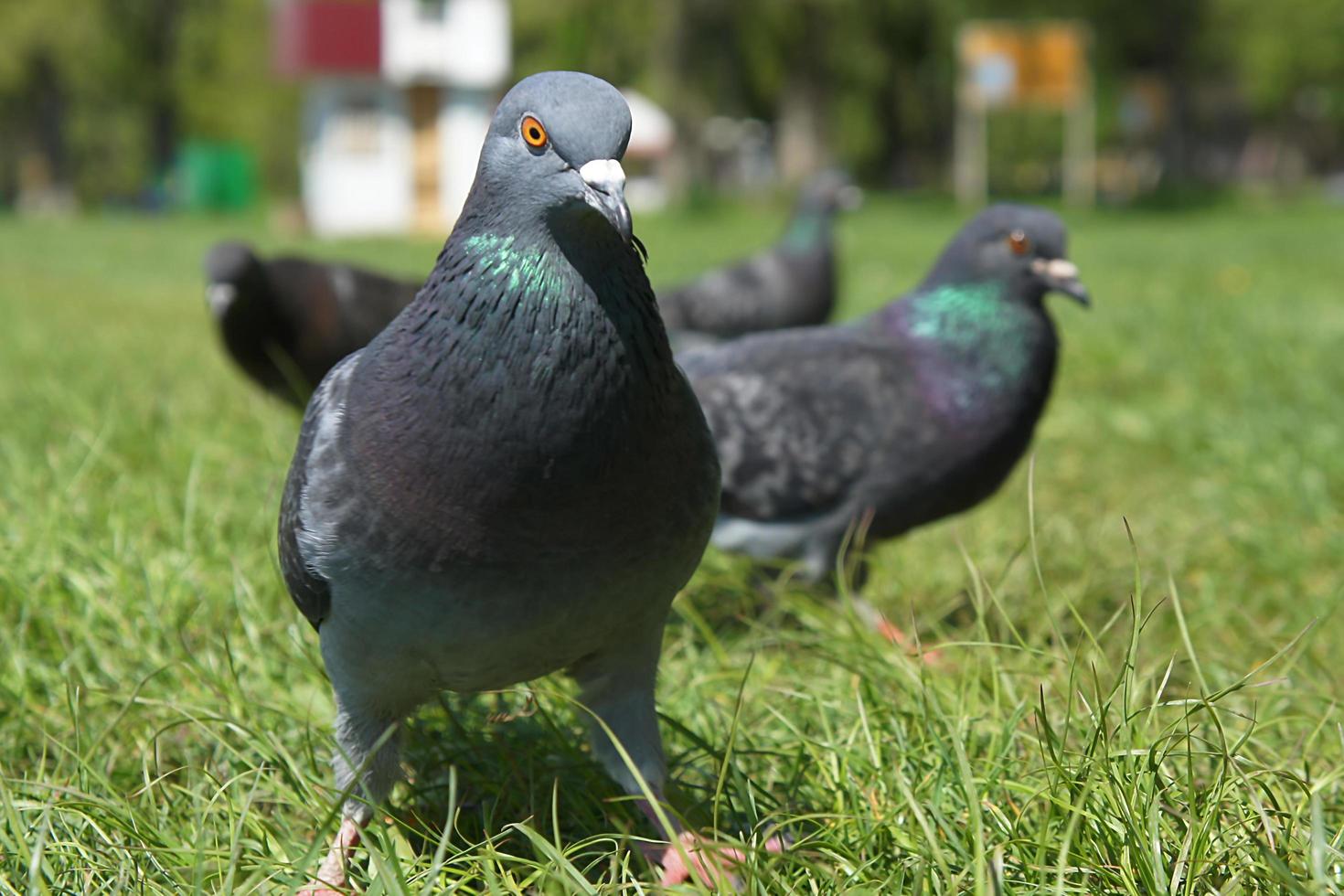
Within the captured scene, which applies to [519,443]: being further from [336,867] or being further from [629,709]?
[336,867]

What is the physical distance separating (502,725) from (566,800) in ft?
0.97

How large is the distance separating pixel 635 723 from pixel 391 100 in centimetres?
2178

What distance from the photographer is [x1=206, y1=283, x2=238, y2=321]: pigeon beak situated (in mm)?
5617

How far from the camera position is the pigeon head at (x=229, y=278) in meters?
5.64

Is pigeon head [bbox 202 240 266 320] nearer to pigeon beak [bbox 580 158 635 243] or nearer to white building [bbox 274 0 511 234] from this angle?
pigeon beak [bbox 580 158 635 243]

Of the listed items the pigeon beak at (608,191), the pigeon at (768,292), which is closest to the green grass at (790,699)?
the pigeon beak at (608,191)

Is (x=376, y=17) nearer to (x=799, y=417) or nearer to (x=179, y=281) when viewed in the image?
(x=179, y=281)

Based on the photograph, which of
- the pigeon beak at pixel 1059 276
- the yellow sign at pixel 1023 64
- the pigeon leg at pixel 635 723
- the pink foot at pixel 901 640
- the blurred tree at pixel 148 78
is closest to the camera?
the pigeon leg at pixel 635 723

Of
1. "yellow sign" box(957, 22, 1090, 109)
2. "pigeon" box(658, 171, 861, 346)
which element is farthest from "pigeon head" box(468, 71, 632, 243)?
"yellow sign" box(957, 22, 1090, 109)

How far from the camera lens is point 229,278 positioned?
5672 millimetres

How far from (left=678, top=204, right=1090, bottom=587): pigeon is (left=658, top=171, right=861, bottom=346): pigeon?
2963 mm

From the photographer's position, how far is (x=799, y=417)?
11.7ft

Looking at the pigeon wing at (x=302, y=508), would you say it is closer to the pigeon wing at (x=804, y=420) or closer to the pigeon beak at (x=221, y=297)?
the pigeon wing at (x=804, y=420)

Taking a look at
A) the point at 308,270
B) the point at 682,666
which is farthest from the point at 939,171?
the point at 682,666
